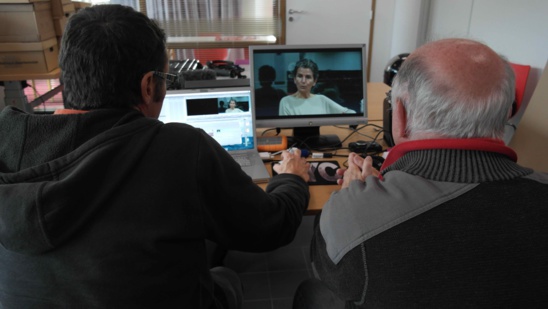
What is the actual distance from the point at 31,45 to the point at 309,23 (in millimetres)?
2830

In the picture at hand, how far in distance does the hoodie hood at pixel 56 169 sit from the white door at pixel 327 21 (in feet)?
13.2

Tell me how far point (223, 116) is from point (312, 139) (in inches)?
19.4

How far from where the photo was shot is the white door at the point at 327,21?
4.54m

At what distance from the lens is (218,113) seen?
1.76 m

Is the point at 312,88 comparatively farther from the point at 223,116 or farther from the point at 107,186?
the point at 107,186

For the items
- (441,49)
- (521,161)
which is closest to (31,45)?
(441,49)

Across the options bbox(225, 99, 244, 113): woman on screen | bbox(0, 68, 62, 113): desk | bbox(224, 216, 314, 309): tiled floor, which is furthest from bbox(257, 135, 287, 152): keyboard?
bbox(0, 68, 62, 113): desk

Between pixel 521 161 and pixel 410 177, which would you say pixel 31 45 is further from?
pixel 521 161

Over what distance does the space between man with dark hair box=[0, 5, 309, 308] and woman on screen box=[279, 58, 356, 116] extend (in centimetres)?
100

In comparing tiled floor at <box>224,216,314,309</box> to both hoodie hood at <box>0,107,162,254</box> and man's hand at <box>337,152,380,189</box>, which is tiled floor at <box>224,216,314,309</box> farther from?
hoodie hood at <box>0,107,162,254</box>

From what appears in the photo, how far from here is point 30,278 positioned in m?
0.84

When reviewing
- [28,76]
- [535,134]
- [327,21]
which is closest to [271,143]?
[535,134]

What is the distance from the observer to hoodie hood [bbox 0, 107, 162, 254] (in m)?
0.75

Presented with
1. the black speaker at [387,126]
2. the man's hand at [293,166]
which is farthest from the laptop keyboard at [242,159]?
the black speaker at [387,126]
